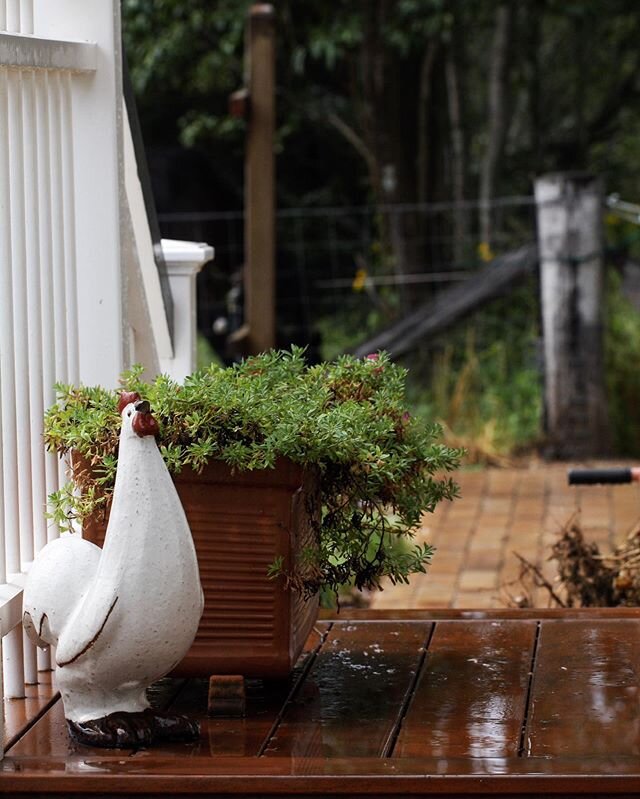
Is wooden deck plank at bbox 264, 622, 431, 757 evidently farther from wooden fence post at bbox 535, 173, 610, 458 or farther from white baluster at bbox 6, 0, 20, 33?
wooden fence post at bbox 535, 173, 610, 458

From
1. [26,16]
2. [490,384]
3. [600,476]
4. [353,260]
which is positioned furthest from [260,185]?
[353,260]

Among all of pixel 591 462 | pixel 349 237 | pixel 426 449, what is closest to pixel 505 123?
pixel 349 237

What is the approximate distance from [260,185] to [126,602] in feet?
15.4

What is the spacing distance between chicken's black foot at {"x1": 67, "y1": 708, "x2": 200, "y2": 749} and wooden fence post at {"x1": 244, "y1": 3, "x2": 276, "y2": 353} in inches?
173

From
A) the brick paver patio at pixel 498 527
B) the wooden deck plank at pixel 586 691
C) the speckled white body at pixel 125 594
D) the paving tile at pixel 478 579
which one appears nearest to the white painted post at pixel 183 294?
the wooden deck plank at pixel 586 691

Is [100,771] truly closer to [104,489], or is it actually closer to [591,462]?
[104,489]

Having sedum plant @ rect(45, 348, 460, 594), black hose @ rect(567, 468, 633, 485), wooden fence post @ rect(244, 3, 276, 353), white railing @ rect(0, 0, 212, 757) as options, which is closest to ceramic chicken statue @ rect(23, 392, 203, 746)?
sedum plant @ rect(45, 348, 460, 594)

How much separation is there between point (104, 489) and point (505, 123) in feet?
29.0

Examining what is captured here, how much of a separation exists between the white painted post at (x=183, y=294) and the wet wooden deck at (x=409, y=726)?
827 millimetres

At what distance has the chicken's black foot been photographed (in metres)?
2.32

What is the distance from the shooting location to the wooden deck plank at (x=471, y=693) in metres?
2.32

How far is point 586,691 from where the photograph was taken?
262cm

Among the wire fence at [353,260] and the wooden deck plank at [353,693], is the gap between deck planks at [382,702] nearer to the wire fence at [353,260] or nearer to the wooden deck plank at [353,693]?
the wooden deck plank at [353,693]

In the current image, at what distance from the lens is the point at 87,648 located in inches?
88.1
